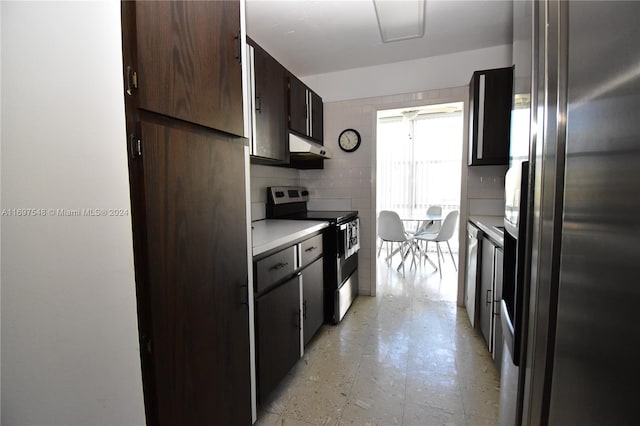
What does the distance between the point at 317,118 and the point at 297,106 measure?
536 mm

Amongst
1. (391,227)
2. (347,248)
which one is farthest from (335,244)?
(391,227)

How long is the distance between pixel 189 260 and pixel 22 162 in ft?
1.62

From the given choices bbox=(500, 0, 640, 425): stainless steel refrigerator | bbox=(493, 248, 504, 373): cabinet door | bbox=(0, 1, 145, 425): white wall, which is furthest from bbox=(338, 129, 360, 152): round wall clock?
bbox=(0, 1, 145, 425): white wall

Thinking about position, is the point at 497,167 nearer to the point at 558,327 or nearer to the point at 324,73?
the point at 324,73

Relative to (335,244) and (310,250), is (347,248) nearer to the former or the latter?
(335,244)

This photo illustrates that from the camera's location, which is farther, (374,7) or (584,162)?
(374,7)

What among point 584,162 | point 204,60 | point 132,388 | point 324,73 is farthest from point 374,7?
point 132,388

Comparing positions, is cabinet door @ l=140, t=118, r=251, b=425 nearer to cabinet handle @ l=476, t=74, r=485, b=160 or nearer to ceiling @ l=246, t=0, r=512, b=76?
ceiling @ l=246, t=0, r=512, b=76

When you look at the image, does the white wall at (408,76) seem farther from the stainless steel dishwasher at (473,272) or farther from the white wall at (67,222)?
the white wall at (67,222)

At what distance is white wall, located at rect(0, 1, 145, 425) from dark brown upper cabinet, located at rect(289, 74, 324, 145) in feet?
5.44

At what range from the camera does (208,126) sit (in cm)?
99

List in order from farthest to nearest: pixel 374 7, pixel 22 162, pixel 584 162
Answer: pixel 374 7
pixel 22 162
pixel 584 162

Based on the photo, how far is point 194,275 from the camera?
95 cm

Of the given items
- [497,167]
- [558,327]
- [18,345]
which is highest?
[497,167]
